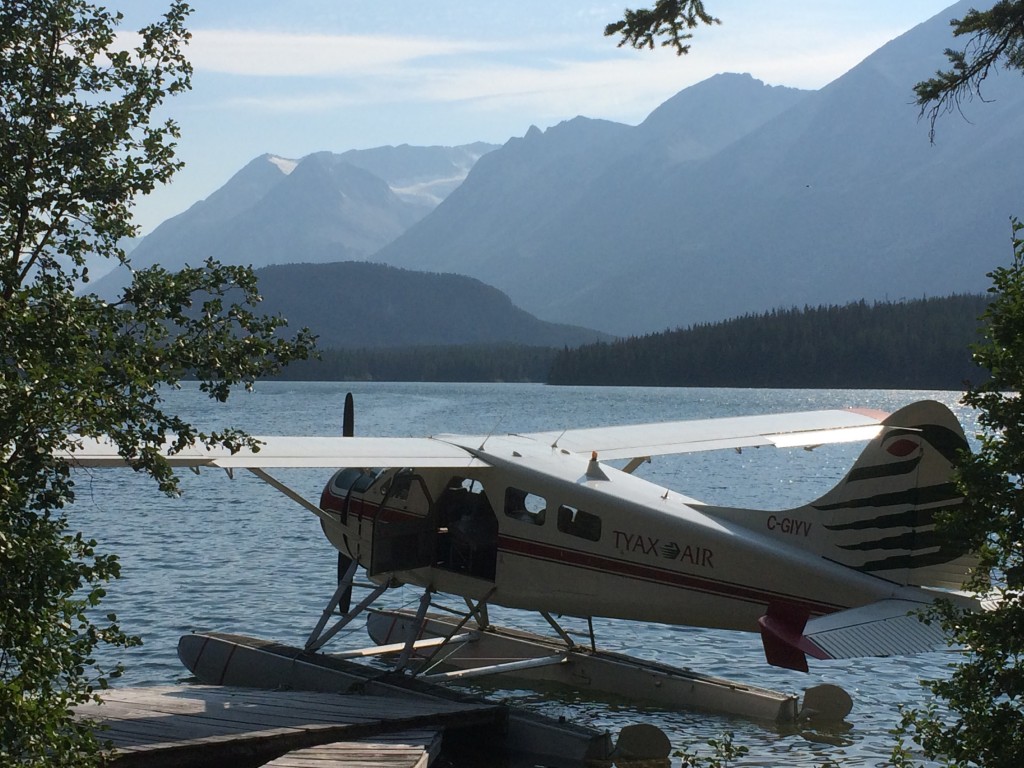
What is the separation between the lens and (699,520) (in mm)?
9695

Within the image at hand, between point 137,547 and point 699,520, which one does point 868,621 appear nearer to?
point 699,520

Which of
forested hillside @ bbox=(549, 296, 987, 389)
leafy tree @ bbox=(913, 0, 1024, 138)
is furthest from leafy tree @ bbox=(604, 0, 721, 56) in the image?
forested hillside @ bbox=(549, 296, 987, 389)

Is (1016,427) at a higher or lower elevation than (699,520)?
higher

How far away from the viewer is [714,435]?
12.7 m

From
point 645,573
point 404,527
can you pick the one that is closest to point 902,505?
point 645,573

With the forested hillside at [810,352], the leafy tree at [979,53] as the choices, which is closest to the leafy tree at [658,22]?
the leafy tree at [979,53]

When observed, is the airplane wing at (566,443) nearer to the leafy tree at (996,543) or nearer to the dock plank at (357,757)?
the dock plank at (357,757)

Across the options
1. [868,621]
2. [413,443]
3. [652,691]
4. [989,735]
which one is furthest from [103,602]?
[989,735]

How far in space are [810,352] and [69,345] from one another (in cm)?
14573

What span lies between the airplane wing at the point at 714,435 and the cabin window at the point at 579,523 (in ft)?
5.31

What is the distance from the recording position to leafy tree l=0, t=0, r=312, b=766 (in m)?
4.37

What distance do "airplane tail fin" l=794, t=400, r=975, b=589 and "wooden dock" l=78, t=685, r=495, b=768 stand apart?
322cm

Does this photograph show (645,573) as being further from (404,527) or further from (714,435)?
(714,435)

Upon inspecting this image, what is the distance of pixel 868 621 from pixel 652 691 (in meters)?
3.30
